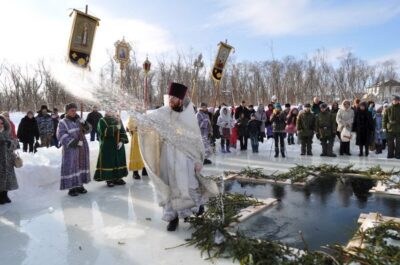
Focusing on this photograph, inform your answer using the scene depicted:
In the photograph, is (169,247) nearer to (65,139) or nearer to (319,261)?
(319,261)

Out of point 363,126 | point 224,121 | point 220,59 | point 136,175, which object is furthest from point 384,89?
point 136,175

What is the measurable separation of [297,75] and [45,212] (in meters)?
44.4

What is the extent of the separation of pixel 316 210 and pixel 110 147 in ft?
12.5

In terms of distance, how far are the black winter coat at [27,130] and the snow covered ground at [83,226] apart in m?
3.45

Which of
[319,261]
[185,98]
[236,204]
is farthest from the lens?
[236,204]

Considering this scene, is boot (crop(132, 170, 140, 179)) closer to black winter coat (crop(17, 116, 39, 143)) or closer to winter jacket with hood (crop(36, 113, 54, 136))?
black winter coat (crop(17, 116, 39, 143))

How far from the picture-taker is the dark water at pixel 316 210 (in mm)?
4211

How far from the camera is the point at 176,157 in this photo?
175 inches

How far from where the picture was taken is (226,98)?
144 ft

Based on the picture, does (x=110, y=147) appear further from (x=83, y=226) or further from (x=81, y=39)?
(x=81, y=39)

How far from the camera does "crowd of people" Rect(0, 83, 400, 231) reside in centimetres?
446

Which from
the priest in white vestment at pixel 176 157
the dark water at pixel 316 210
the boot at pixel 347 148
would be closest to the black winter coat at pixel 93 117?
the dark water at pixel 316 210

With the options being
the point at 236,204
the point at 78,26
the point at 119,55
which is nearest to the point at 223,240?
the point at 236,204

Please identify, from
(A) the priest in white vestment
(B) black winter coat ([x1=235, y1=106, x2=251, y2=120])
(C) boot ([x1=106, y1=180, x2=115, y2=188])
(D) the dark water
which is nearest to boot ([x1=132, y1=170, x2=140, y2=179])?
(C) boot ([x1=106, y1=180, x2=115, y2=188])
